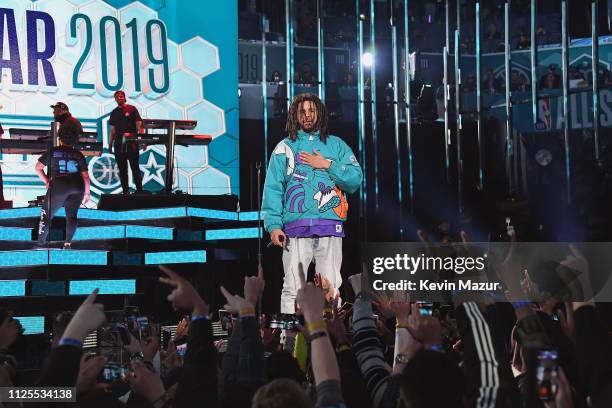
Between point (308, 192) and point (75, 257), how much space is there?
3050 mm

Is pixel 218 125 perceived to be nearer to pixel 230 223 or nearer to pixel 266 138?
pixel 266 138

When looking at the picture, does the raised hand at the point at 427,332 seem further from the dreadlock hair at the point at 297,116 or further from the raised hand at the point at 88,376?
the dreadlock hair at the point at 297,116

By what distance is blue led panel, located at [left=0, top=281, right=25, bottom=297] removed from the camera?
6.73 metres

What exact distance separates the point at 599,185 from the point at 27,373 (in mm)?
9331

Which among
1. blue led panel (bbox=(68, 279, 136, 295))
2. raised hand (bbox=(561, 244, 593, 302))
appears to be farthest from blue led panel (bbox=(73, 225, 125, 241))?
raised hand (bbox=(561, 244, 593, 302))

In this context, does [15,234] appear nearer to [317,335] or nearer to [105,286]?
[105,286]

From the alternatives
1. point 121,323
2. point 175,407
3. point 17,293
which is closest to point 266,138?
point 17,293

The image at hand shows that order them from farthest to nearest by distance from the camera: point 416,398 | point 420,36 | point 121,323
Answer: point 420,36, point 121,323, point 416,398

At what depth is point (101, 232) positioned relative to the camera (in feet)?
26.4

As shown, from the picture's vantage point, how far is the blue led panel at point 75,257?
280 inches

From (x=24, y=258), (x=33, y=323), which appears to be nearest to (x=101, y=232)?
(x=24, y=258)

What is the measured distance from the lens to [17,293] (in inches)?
265

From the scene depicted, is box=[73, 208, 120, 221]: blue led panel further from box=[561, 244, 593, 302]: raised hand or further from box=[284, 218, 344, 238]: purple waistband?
box=[561, 244, 593, 302]: raised hand

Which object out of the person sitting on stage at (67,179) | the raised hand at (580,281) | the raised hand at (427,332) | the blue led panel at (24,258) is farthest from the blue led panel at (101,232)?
the raised hand at (580,281)
